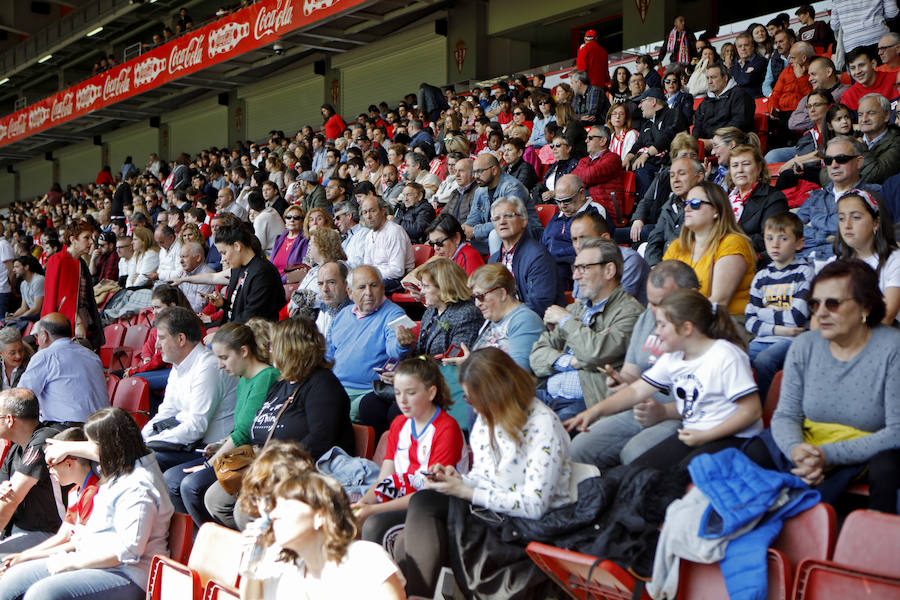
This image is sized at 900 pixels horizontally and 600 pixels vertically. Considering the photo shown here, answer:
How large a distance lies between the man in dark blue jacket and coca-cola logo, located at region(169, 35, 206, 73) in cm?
1581

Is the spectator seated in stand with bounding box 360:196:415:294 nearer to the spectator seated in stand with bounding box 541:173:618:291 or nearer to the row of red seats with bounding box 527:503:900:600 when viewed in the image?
the spectator seated in stand with bounding box 541:173:618:291

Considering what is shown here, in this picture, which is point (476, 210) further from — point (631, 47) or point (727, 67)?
point (631, 47)

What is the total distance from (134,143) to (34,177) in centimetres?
759

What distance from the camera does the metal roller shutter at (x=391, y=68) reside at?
60.7 feet

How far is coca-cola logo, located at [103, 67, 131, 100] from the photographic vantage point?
850 inches

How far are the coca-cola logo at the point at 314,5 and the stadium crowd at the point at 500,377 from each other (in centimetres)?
898

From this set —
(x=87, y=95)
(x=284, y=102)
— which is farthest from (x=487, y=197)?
(x=87, y=95)

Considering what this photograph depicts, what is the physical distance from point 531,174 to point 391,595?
6.19 metres

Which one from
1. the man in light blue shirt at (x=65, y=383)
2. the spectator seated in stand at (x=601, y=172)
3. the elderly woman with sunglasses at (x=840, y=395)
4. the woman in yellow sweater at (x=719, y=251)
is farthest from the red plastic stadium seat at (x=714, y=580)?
the spectator seated in stand at (x=601, y=172)

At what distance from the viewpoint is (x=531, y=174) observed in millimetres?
7996

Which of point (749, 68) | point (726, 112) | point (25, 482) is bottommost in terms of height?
point (25, 482)

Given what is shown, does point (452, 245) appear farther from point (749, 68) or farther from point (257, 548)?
point (749, 68)

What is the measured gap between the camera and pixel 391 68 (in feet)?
64.7

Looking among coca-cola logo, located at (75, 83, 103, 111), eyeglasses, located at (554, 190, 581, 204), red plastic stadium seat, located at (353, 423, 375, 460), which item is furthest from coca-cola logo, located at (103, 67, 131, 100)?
red plastic stadium seat, located at (353, 423, 375, 460)
